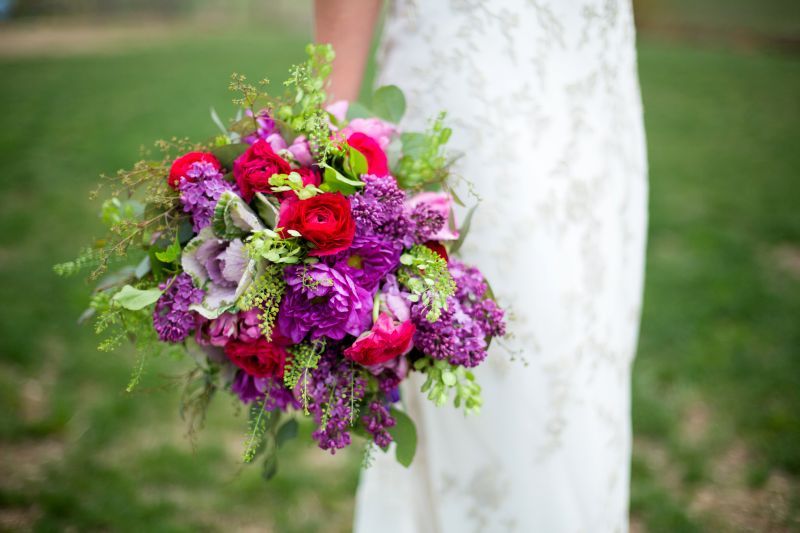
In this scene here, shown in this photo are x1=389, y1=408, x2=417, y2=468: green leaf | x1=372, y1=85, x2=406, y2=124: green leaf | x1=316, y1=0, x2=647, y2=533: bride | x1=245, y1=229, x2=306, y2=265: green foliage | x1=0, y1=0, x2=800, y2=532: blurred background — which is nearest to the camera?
x1=245, y1=229, x2=306, y2=265: green foliage

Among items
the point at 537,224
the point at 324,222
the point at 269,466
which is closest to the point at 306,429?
the point at 269,466

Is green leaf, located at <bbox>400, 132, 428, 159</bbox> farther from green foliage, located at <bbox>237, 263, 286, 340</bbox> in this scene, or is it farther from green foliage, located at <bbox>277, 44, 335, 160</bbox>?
green foliage, located at <bbox>237, 263, 286, 340</bbox>

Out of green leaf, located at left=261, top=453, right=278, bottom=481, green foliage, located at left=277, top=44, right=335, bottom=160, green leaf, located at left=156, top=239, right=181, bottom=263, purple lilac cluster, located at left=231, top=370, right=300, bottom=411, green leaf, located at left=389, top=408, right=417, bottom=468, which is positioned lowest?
green leaf, located at left=261, top=453, right=278, bottom=481

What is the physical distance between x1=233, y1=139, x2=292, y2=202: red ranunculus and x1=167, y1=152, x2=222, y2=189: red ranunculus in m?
0.06

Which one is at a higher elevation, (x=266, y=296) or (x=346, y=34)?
(x=346, y=34)

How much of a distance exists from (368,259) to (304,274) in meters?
0.14

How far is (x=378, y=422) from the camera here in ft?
4.33

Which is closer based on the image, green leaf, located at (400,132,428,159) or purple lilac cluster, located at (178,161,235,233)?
purple lilac cluster, located at (178,161,235,233)

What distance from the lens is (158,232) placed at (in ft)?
4.46

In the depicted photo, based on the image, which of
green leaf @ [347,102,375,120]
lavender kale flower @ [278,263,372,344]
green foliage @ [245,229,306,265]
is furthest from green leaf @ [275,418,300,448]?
green leaf @ [347,102,375,120]

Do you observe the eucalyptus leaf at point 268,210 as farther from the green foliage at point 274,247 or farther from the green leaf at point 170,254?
the green leaf at point 170,254

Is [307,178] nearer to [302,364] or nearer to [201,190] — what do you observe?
[201,190]

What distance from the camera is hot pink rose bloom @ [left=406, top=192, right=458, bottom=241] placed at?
1345 mm

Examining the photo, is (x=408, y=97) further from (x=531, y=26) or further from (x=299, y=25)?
(x=299, y=25)
